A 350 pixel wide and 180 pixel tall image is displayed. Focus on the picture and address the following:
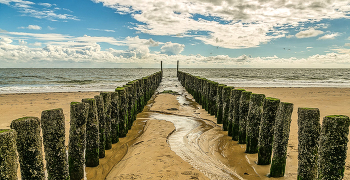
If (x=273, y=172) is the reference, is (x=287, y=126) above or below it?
above

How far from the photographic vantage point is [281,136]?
161 inches

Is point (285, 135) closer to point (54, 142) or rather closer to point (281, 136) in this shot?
point (281, 136)

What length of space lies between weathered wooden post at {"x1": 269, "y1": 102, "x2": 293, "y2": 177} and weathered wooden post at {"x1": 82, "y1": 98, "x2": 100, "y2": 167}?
3.81 meters

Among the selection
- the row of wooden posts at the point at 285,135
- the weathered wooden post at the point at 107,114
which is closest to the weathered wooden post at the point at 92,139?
the weathered wooden post at the point at 107,114

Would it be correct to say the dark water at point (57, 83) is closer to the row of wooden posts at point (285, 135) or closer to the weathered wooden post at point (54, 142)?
the row of wooden posts at point (285, 135)

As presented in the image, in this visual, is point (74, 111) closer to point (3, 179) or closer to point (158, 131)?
point (3, 179)

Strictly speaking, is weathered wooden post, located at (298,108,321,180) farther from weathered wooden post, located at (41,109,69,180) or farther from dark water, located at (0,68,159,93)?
dark water, located at (0,68,159,93)

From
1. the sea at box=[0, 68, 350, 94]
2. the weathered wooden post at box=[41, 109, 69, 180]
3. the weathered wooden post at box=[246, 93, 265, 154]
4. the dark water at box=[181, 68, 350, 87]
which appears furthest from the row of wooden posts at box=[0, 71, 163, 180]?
the dark water at box=[181, 68, 350, 87]

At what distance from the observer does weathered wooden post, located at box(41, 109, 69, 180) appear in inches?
130

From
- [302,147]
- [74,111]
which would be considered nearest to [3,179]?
[74,111]

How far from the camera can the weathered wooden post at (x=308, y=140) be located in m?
3.48

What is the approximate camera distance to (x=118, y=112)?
20.9 feet

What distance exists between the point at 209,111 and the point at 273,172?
616cm

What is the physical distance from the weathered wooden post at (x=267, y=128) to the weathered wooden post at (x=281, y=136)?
0.31m
